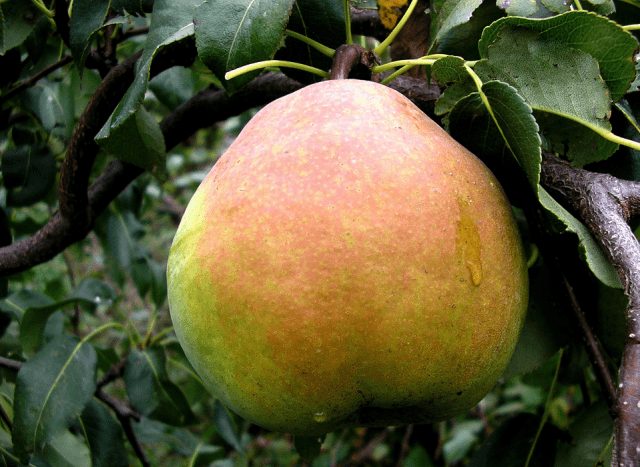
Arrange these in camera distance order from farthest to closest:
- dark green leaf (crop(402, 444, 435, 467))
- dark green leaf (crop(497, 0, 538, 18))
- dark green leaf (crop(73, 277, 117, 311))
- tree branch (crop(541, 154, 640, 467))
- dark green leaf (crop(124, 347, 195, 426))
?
dark green leaf (crop(402, 444, 435, 467)), dark green leaf (crop(73, 277, 117, 311)), dark green leaf (crop(124, 347, 195, 426)), dark green leaf (crop(497, 0, 538, 18)), tree branch (crop(541, 154, 640, 467))

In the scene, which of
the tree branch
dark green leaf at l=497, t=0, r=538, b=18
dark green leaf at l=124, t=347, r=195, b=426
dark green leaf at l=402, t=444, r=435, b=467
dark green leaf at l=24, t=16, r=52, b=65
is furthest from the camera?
dark green leaf at l=402, t=444, r=435, b=467

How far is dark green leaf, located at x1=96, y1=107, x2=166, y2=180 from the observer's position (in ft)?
2.51

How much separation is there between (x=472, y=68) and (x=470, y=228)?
224 mm

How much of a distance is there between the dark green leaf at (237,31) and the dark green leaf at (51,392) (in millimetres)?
663

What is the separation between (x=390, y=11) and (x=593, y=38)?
1.02 feet

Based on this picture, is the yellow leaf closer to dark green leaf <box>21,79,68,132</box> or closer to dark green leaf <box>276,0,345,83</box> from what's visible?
dark green leaf <box>276,0,345,83</box>

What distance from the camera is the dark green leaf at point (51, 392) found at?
0.88 meters

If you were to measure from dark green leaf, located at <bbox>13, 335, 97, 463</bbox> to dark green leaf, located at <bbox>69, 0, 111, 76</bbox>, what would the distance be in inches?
21.4

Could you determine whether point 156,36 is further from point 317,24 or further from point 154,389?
point 154,389

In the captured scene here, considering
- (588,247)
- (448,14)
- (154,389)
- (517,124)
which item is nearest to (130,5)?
(448,14)

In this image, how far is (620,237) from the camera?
20.3 inches

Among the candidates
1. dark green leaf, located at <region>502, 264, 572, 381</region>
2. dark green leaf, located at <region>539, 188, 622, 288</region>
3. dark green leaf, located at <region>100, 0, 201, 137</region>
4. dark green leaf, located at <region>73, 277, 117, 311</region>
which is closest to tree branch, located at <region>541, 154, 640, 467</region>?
dark green leaf, located at <region>539, 188, 622, 288</region>

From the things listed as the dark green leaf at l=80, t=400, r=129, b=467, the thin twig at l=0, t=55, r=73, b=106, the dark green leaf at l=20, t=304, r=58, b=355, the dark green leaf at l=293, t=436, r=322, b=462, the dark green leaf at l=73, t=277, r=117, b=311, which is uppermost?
the thin twig at l=0, t=55, r=73, b=106

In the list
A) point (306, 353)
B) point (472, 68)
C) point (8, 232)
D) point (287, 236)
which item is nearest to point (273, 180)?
point (287, 236)
